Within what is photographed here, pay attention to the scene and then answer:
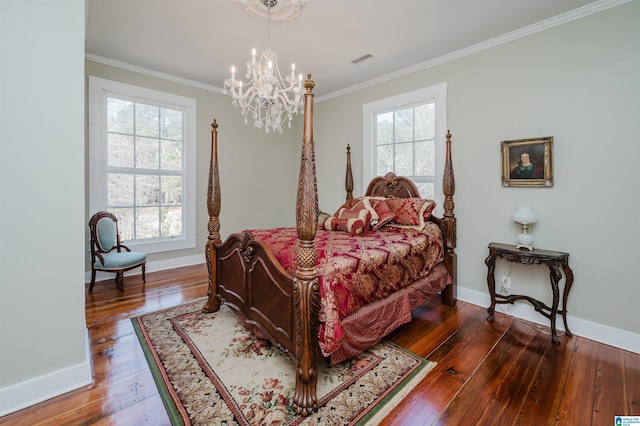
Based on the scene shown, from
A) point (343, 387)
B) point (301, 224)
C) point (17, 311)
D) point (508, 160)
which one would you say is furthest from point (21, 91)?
point (508, 160)

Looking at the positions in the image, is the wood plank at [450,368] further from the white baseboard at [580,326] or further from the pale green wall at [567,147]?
the pale green wall at [567,147]

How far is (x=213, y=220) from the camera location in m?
2.79

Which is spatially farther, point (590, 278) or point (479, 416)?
point (590, 278)

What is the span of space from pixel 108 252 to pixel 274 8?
11.0 ft

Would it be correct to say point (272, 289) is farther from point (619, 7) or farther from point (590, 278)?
point (619, 7)

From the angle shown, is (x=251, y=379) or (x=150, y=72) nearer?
(x=251, y=379)

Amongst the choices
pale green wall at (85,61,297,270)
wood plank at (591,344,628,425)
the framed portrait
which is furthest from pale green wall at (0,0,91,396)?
the framed portrait

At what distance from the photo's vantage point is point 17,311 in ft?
5.14

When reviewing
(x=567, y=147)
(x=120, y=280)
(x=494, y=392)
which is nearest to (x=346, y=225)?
(x=494, y=392)

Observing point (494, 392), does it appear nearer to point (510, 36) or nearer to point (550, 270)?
point (550, 270)

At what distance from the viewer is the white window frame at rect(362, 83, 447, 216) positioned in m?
3.40

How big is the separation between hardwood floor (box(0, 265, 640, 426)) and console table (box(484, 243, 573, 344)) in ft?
0.60

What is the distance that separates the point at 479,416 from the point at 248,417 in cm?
127

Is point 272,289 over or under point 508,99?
under
